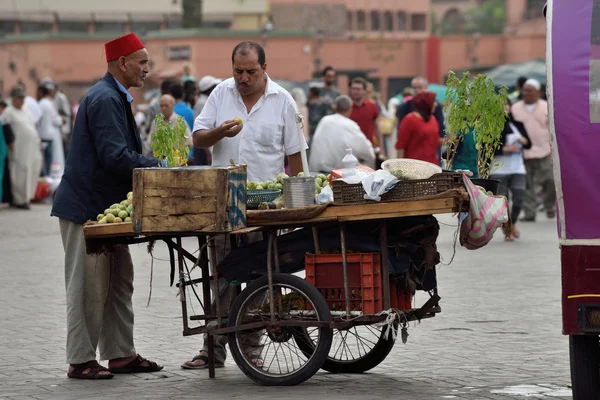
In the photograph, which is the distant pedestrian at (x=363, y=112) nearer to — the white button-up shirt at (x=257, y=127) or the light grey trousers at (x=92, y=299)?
the white button-up shirt at (x=257, y=127)

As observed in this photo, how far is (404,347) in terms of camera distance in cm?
918

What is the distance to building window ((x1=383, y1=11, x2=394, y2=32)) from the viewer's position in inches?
3410

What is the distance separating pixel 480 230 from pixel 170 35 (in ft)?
179

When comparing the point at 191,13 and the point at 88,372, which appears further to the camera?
the point at 191,13

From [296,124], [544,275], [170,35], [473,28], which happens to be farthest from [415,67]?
[296,124]

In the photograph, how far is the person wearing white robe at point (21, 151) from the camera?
23.0 meters

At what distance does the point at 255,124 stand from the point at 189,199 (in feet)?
3.51

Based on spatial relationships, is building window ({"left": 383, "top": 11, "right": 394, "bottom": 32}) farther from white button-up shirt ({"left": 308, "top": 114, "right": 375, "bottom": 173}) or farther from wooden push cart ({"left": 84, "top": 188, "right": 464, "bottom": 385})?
wooden push cart ({"left": 84, "top": 188, "right": 464, "bottom": 385})

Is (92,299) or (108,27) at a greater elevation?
(108,27)

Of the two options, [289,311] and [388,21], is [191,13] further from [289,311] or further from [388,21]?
[289,311]

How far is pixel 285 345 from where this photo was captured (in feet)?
26.1

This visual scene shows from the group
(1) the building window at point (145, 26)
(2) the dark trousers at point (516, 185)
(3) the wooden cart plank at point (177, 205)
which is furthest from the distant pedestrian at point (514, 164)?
(1) the building window at point (145, 26)

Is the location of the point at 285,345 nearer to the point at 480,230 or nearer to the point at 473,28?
the point at 480,230

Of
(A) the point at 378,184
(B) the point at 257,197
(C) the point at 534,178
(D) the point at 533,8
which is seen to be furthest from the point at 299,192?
(D) the point at 533,8
